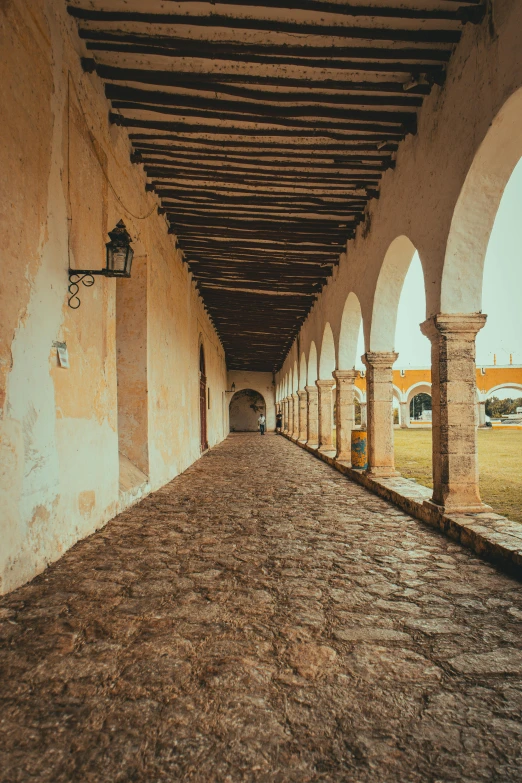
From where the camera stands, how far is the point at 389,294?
689cm

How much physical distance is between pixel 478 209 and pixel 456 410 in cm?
183

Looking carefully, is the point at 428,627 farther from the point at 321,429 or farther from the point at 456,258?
the point at 321,429

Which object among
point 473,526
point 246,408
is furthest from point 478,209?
point 246,408

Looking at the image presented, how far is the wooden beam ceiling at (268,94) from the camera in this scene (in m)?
3.82

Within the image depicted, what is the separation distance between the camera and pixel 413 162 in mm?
5191

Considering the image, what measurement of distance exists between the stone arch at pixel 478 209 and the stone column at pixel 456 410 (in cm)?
20

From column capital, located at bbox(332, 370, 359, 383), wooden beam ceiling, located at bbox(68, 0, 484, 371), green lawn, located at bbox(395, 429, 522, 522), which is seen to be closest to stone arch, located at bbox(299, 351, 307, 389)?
green lawn, located at bbox(395, 429, 522, 522)

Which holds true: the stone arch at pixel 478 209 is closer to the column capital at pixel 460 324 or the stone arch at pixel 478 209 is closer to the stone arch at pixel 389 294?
the column capital at pixel 460 324

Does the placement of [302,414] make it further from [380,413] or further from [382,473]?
[382,473]

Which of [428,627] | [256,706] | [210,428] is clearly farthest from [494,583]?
[210,428]

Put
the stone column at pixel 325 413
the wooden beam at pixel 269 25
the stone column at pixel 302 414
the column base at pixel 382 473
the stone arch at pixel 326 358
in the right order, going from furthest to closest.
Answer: the stone column at pixel 302 414 → the stone column at pixel 325 413 → the stone arch at pixel 326 358 → the column base at pixel 382 473 → the wooden beam at pixel 269 25

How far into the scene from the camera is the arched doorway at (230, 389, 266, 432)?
1259 inches

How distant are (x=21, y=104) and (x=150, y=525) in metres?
3.49

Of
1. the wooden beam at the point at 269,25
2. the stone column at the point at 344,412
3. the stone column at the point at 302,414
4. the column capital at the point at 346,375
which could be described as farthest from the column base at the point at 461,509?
the stone column at the point at 302,414
